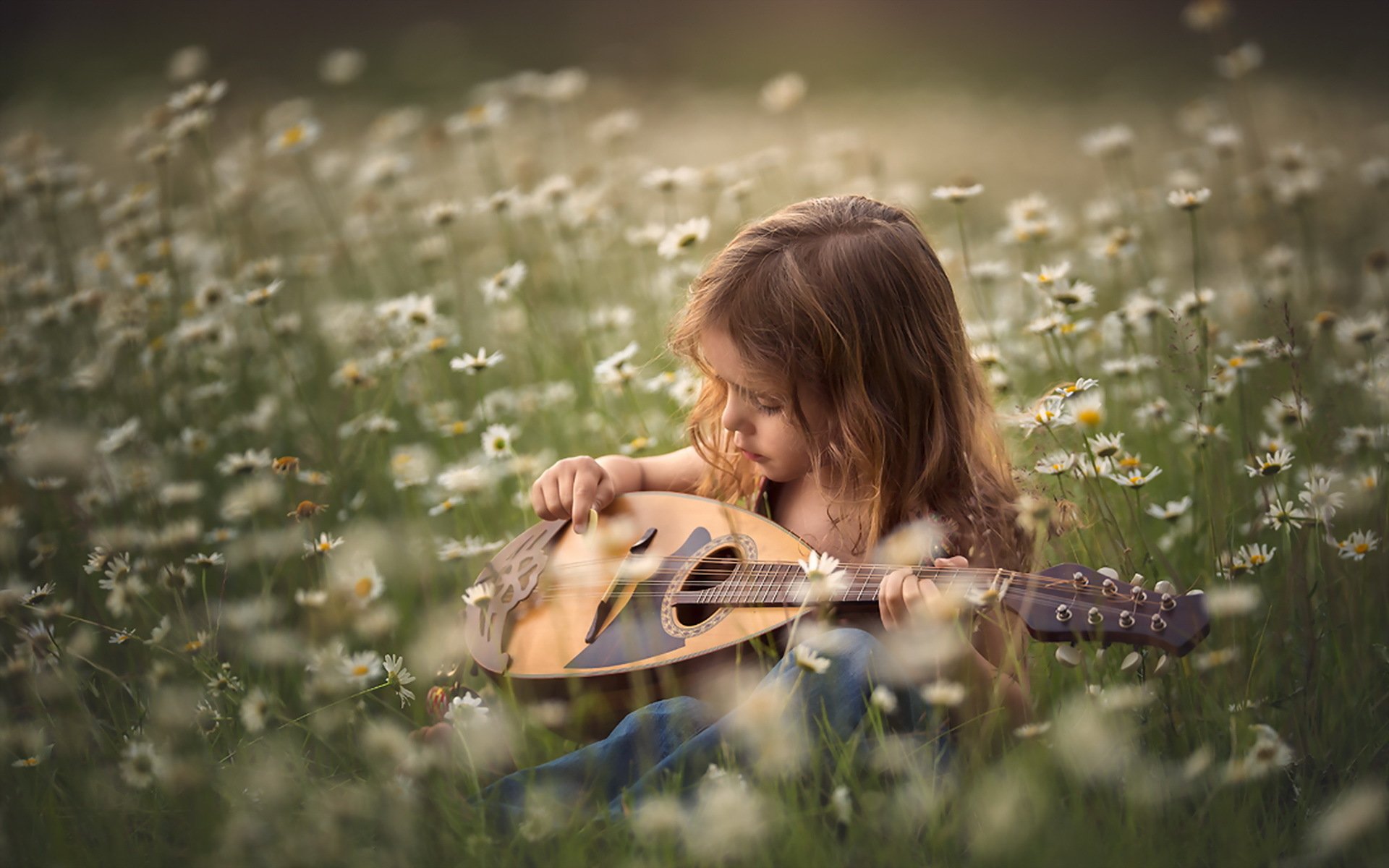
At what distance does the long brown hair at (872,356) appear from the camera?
2078 mm

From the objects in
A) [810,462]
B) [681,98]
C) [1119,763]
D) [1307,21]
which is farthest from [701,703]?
[1307,21]

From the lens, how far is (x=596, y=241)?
454 cm

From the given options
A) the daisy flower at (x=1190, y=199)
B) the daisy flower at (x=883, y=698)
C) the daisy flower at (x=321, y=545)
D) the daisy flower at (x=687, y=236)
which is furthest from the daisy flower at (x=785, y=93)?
the daisy flower at (x=883, y=698)

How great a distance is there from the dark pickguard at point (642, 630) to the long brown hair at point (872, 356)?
328 millimetres

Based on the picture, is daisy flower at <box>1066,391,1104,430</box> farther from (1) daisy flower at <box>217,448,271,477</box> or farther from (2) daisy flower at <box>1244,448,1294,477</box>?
(1) daisy flower at <box>217,448,271,477</box>

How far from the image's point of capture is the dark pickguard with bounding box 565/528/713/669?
198cm

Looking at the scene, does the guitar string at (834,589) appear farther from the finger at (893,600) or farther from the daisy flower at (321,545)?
the daisy flower at (321,545)

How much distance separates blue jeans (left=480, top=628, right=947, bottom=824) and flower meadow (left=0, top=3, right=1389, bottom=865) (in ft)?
0.16

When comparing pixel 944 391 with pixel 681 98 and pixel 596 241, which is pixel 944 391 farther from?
pixel 681 98

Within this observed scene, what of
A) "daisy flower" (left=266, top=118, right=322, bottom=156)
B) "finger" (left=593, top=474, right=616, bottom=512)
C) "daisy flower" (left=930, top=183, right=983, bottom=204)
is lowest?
"finger" (left=593, top=474, right=616, bottom=512)

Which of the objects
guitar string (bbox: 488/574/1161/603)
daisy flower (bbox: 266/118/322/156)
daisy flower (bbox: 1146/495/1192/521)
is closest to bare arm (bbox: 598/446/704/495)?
guitar string (bbox: 488/574/1161/603)

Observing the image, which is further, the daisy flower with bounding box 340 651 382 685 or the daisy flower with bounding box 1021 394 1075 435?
the daisy flower with bounding box 340 651 382 685

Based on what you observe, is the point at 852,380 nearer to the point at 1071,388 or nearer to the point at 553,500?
the point at 1071,388

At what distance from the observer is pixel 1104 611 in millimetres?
1571
